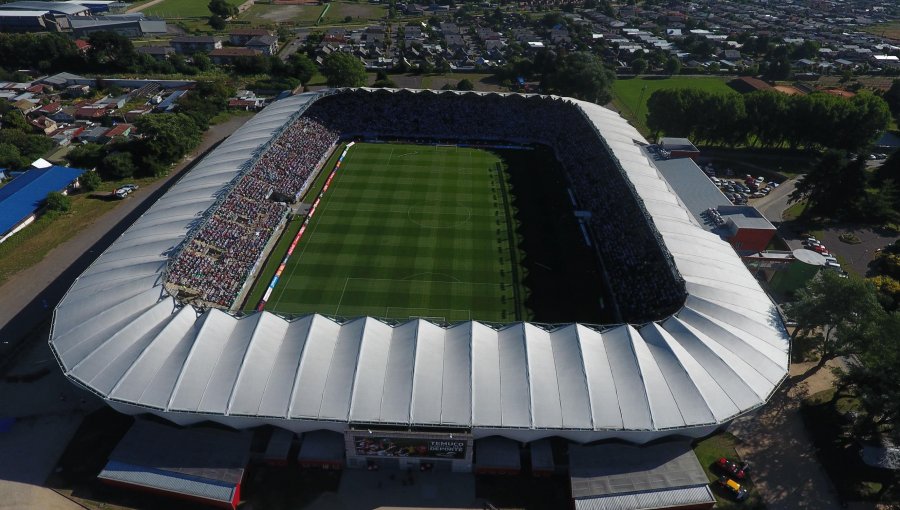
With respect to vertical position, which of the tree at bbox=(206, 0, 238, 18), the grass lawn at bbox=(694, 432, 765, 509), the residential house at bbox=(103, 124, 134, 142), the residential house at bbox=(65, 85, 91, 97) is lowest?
the grass lawn at bbox=(694, 432, 765, 509)

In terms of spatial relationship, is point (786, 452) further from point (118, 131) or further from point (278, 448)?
point (118, 131)

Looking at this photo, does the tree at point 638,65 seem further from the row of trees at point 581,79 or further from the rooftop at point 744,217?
the rooftop at point 744,217

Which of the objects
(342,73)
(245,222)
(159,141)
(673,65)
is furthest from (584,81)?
(159,141)

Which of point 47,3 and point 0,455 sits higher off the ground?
point 47,3

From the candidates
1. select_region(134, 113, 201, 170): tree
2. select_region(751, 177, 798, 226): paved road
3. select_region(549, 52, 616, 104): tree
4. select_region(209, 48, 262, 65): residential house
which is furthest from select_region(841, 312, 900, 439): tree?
select_region(209, 48, 262, 65): residential house

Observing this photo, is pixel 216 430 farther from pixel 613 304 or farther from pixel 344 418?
pixel 613 304

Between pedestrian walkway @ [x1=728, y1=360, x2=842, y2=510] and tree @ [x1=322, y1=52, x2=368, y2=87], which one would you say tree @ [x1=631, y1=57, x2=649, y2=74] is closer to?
tree @ [x1=322, y1=52, x2=368, y2=87]

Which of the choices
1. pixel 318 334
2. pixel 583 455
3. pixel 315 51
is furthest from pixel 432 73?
pixel 583 455
